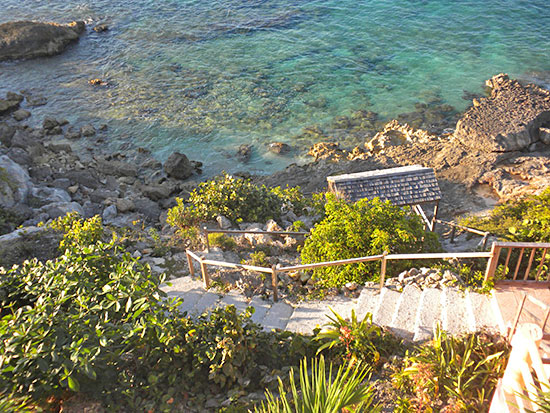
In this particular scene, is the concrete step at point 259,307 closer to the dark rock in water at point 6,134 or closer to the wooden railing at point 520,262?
the wooden railing at point 520,262

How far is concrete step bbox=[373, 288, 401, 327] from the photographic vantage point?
8.17 metres

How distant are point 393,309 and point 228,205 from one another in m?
7.21

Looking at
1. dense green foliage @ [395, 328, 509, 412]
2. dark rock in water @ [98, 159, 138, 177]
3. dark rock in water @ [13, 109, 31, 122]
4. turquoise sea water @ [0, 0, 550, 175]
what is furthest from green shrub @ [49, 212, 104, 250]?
dark rock in water @ [13, 109, 31, 122]

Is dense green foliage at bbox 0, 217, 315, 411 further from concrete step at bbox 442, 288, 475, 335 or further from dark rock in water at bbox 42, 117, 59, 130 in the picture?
dark rock in water at bbox 42, 117, 59, 130

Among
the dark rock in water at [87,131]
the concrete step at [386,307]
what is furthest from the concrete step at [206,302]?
the dark rock in water at [87,131]

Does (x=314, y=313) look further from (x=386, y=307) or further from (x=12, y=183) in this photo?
(x=12, y=183)

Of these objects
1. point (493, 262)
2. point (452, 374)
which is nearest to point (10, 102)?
point (493, 262)

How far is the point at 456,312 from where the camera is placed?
26.1 feet

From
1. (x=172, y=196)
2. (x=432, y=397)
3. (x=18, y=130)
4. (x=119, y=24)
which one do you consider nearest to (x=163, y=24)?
(x=119, y=24)

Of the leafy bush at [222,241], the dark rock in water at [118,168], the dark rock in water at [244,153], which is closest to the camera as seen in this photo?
the leafy bush at [222,241]

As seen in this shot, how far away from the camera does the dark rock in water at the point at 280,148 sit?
24.5 meters

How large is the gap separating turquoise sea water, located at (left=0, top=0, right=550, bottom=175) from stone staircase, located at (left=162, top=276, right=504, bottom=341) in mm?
14902

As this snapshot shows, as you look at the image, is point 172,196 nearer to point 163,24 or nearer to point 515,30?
point 163,24

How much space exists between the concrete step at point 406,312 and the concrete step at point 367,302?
475mm
